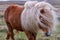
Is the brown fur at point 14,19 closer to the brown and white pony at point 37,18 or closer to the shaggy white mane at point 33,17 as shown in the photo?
the brown and white pony at point 37,18

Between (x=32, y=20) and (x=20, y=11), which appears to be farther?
(x=20, y=11)

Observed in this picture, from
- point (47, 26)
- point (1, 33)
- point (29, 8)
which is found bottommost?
point (1, 33)

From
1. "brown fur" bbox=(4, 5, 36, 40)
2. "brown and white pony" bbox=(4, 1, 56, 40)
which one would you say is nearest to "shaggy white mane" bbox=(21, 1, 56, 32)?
"brown and white pony" bbox=(4, 1, 56, 40)

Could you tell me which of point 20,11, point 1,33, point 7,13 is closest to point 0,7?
point 1,33

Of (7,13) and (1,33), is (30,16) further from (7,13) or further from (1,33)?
(1,33)

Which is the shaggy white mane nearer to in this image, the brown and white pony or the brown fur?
the brown and white pony

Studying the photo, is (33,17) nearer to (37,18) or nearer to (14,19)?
(37,18)

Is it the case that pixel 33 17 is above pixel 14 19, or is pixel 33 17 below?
above

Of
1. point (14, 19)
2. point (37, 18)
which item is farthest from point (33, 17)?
point (14, 19)

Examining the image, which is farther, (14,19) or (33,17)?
(14,19)

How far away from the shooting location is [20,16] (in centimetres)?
470

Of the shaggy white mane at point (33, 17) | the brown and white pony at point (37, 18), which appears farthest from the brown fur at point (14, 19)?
the shaggy white mane at point (33, 17)

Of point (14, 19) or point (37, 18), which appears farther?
point (14, 19)

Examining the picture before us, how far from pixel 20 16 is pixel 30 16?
1.50ft
